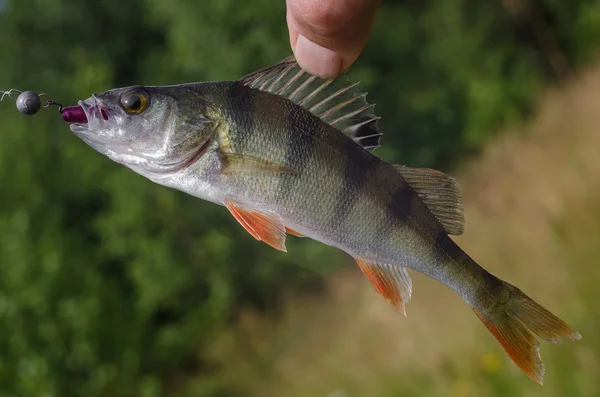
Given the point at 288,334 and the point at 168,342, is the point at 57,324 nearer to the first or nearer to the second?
the point at 168,342

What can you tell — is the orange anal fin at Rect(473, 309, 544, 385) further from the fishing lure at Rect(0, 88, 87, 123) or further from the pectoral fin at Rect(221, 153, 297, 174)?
the fishing lure at Rect(0, 88, 87, 123)

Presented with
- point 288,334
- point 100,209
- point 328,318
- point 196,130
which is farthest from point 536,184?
point 100,209

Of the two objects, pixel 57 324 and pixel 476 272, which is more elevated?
pixel 476 272

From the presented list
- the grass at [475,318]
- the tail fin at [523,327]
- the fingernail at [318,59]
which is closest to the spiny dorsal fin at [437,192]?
the tail fin at [523,327]

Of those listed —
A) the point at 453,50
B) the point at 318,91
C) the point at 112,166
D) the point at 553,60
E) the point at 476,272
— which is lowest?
the point at 112,166

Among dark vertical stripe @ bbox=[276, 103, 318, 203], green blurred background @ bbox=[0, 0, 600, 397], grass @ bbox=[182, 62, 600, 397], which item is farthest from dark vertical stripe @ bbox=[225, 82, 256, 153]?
green blurred background @ bbox=[0, 0, 600, 397]

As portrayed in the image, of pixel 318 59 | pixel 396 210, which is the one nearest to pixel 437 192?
pixel 396 210

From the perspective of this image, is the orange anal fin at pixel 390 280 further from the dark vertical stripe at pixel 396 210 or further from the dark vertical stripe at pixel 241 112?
the dark vertical stripe at pixel 241 112
